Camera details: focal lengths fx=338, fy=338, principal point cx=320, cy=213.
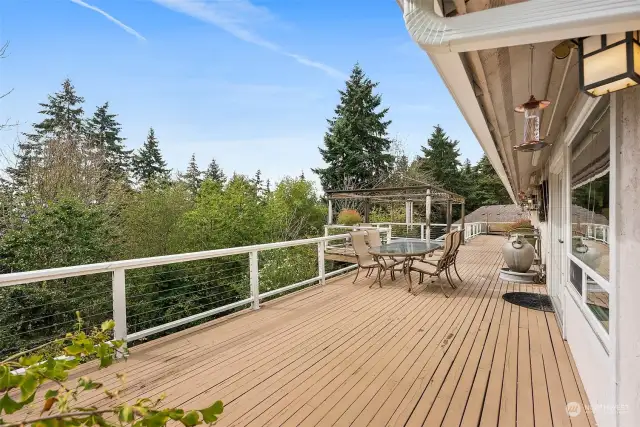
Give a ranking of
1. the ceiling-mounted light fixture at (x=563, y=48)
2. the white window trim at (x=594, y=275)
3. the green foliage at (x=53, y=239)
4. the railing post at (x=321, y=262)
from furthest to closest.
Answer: the green foliage at (x=53, y=239), the railing post at (x=321, y=262), the white window trim at (x=594, y=275), the ceiling-mounted light fixture at (x=563, y=48)

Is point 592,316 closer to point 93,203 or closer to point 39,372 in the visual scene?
point 39,372

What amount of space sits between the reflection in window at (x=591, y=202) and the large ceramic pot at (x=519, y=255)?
133 inches

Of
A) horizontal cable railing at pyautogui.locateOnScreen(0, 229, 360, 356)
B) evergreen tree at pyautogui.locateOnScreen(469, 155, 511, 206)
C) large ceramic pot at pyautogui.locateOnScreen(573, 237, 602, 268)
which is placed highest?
evergreen tree at pyautogui.locateOnScreen(469, 155, 511, 206)

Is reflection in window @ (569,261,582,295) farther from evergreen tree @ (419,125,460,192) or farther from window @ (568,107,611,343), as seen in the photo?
evergreen tree @ (419,125,460,192)

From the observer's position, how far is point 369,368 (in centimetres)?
277

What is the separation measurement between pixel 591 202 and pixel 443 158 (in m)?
34.5

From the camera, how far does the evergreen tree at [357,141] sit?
25094mm

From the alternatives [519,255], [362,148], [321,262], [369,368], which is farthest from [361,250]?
[362,148]

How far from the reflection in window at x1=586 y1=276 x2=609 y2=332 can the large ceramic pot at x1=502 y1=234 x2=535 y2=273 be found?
4149 millimetres

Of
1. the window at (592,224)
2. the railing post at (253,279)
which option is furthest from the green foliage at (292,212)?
the window at (592,224)

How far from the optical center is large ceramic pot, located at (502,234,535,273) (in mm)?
6195

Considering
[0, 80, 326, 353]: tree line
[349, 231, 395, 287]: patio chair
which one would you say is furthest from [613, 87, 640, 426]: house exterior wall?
[349, 231, 395, 287]: patio chair

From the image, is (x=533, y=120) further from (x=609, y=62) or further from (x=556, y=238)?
(x=556, y=238)

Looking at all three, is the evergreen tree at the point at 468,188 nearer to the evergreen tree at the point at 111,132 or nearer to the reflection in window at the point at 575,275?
the evergreen tree at the point at 111,132
